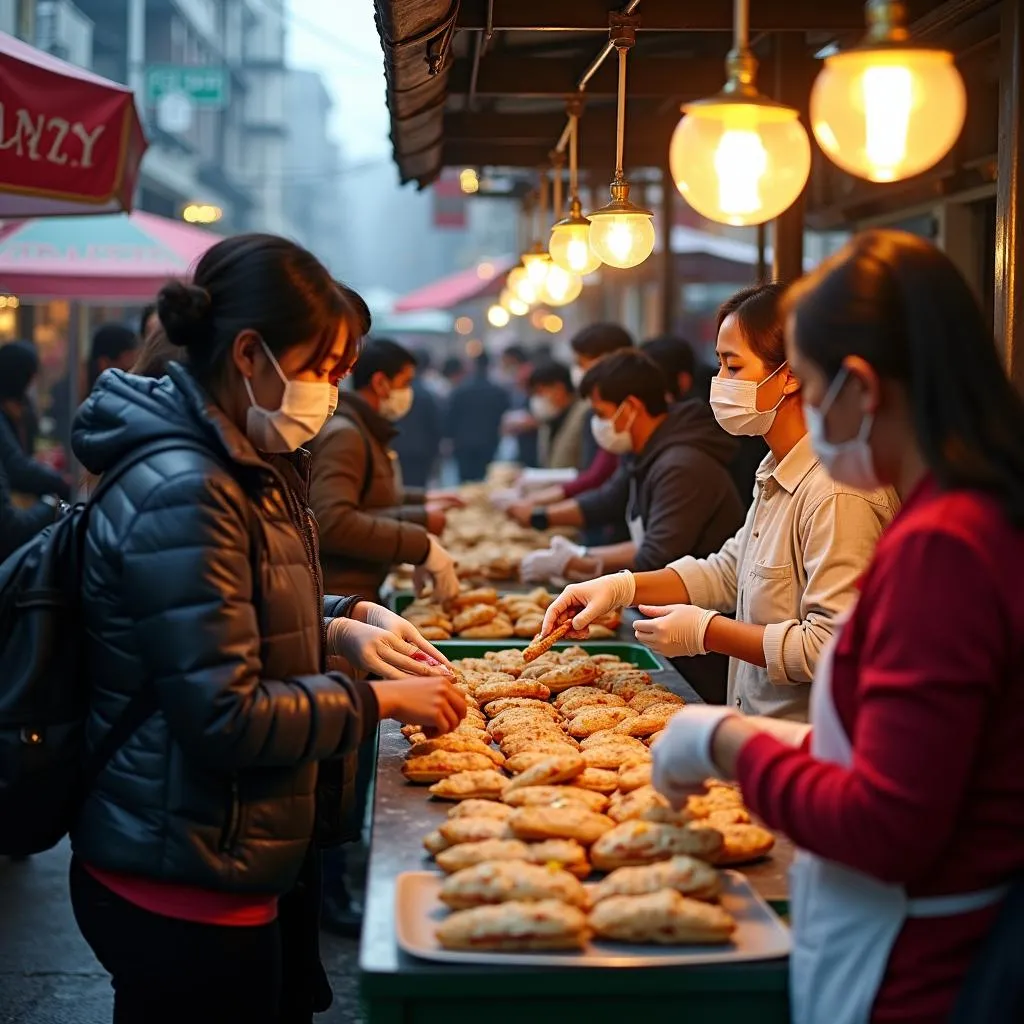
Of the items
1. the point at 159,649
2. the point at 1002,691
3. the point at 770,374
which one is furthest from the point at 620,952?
the point at 770,374

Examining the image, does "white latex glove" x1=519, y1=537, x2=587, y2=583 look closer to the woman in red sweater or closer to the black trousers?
the black trousers

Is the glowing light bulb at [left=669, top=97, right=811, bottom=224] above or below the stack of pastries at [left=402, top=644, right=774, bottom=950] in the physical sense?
above

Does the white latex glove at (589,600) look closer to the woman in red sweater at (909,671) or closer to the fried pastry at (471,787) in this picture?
the fried pastry at (471,787)

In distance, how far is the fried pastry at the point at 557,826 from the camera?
9.42 feet

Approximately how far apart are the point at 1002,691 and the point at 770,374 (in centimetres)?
210

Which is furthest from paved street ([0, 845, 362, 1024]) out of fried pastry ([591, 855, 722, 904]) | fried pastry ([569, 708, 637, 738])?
fried pastry ([591, 855, 722, 904])

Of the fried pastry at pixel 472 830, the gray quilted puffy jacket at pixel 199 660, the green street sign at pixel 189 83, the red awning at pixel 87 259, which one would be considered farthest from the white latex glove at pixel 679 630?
the green street sign at pixel 189 83

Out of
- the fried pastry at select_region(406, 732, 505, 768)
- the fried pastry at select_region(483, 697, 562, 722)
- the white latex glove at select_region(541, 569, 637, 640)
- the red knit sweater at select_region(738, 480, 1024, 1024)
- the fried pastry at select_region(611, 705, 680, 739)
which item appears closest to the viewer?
the red knit sweater at select_region(738, 480, 1024, 1024)

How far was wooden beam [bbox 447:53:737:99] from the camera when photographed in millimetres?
7191

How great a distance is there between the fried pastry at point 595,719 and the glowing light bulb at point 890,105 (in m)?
1.78

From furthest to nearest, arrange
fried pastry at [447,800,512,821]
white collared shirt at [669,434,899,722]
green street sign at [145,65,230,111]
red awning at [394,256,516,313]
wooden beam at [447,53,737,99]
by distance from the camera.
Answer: green street sign at [145,65,230,111] → red awning at [394,256,516,313] → wooden beam at [447,53,737,99] → white collared shirt at [669,434,899,722] → fried pastry at [447,800,512,821]

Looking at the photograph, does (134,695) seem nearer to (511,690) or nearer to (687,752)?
(687,752)

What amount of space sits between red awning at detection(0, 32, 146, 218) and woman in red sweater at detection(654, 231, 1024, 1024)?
13.7 ft

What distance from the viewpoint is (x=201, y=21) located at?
4119 centimetres
